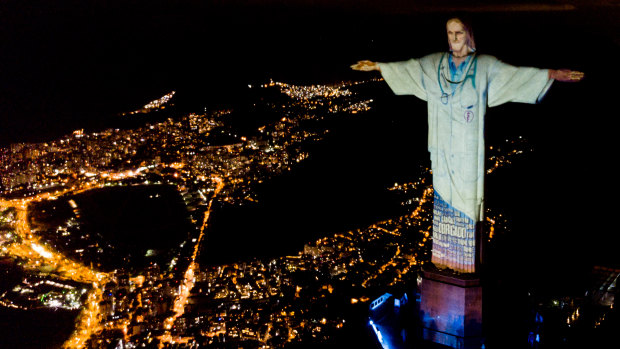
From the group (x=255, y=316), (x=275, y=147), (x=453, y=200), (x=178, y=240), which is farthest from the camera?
(x=275, y=147)

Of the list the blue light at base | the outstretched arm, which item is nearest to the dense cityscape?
the blue light at base

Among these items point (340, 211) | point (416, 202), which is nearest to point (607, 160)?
point (416, 202)

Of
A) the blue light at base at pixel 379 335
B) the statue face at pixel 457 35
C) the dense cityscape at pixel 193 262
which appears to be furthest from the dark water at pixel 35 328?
the statue face at pixel 457 35

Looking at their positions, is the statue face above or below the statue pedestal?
above

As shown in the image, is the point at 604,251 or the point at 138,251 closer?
the point at 604,251

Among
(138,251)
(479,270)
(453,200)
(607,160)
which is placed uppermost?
(453,200)

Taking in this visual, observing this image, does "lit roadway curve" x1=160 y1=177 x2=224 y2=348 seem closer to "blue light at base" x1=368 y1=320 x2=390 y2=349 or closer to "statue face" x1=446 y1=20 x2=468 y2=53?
"blue light at base" x1=368 y1=320 x2=390 y2=349

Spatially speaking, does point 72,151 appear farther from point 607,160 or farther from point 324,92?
point 607,160
